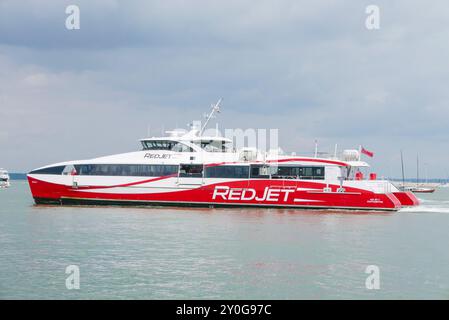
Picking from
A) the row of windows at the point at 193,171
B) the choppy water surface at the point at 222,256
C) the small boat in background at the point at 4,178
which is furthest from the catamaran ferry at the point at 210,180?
the small boat in background at the point at 4,178

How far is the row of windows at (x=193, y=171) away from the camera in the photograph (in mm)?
34281

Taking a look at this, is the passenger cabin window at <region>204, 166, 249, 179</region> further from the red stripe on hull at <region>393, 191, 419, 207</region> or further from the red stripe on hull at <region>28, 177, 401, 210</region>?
the red stripe on hull at <region>393, 191, 419, 207</region>

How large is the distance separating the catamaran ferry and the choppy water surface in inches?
135

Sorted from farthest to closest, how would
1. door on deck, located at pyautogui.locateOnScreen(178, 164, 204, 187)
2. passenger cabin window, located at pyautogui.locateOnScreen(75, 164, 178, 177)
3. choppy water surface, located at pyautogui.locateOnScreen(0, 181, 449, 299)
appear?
passenger cabin window, located at pyautogui.locateOnScreen(75, 164, 178, 177) < door on deck, located at pyautogui.locateOnScreen(178, 164, 204, 187) < choppy water surface, located at pyautogui.locateOnScreen(0, 181, 449, 299)

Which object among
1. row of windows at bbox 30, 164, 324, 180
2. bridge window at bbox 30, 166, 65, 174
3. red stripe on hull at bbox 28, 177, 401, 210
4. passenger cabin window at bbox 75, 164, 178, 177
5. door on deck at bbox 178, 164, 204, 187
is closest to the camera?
red stripe on hull at bbox 28, 177, 401, 210

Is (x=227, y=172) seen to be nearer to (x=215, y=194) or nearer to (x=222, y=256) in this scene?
(x=215, y=194)

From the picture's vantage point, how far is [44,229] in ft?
82.3

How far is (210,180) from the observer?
34750 mm

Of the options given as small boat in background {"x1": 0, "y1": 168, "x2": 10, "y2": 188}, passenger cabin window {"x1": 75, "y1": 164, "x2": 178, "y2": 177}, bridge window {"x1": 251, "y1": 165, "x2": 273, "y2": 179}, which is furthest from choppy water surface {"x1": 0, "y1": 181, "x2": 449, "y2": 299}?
small boat in background {"x1": 0, "y1": 168, "x2": 10, "y2": 188}

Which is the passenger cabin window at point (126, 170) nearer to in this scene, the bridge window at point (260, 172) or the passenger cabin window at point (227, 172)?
the passenger cabin window at point (227, 172)

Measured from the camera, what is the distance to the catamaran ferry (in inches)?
1330
